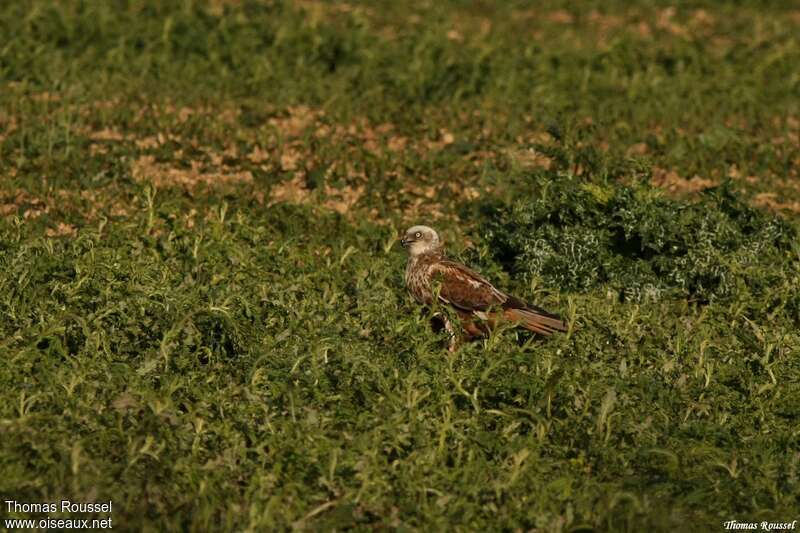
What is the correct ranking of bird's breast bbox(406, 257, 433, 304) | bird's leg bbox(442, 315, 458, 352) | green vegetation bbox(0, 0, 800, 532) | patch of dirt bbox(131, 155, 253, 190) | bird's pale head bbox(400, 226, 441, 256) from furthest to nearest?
patch of dirt bbox(131, 155, 253, 190), bird's pale head bbox(400, 226, 441, 256), bird's breast bbox(406, 257, 433, 304), bird's leg bbox(442, 315, 458, 352), green vegetation bbox(0, 0, 800, 532)

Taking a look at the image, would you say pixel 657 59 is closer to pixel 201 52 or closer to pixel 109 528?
pixel 201 52

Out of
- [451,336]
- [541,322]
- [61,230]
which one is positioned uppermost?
[541,322]

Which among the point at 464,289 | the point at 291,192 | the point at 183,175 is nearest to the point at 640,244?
the point at 464,289

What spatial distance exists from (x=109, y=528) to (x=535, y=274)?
4674 millimetres

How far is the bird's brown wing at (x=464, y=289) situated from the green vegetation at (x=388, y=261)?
0.30 m

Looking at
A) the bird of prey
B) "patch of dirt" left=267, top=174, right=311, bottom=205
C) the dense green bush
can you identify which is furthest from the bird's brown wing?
"patch of dirt" left=267, top=174, right=311, bottom=205

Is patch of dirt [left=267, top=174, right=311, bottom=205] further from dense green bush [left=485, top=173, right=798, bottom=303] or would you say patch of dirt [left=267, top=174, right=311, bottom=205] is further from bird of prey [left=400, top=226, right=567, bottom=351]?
bird of prey [left=400, top=226, right=567, bottom=351]

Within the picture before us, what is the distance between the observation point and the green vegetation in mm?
7434

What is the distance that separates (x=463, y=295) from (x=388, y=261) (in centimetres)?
121

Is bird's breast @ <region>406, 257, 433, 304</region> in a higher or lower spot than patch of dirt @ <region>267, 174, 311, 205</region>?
higher

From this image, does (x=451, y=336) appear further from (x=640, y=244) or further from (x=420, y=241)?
(x=640, y=244)

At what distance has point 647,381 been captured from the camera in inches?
336

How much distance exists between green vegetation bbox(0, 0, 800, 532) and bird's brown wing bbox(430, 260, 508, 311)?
1.00 ft

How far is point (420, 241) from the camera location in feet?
33.8
